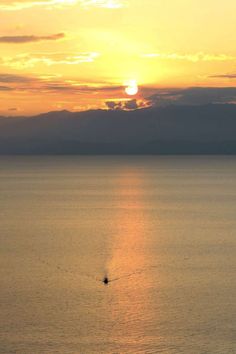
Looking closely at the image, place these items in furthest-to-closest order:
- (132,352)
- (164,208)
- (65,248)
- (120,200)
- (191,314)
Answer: (120,200) → (164,208) → (65,248) → (191,314) → (132,352)

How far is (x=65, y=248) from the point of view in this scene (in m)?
76.9

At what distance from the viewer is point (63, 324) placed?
45688 millimetres

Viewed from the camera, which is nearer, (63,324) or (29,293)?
(63,324)

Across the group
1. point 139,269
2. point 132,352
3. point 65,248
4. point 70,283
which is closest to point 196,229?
point 65,248

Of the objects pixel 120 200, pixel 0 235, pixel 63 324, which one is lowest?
pixel 63 324

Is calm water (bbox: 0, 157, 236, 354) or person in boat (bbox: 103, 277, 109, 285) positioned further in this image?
person in boat (bbox: 103, 277, 109, 285)

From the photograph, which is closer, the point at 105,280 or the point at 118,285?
the point at 118,285

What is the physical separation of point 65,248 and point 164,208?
56.1m

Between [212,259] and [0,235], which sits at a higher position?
[0,235]

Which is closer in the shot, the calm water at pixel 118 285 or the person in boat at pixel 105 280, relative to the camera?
the calm water at pixel 118 285

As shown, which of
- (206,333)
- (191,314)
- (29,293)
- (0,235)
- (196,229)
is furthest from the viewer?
(196,229)

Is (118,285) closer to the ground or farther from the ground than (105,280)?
closer to the ground

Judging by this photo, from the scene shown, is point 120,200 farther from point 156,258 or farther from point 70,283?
point 70,283

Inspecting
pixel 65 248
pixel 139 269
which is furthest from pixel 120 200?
pixel 139 269
